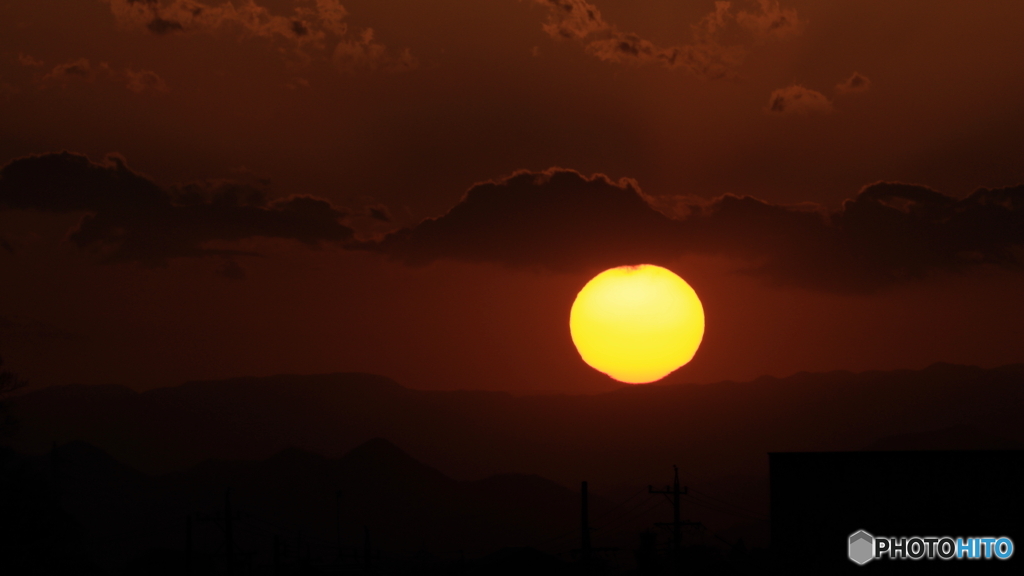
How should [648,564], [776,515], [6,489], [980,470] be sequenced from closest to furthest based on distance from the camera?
[6,489]
[980,470]
[776,515]
[648,564]

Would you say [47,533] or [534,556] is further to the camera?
[534,556]

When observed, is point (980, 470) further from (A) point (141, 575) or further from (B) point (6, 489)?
(A) point (141, 575)

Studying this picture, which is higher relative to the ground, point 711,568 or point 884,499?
point 884,499

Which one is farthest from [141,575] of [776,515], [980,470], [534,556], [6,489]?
[980,470]

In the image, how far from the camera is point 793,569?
47.1 meters

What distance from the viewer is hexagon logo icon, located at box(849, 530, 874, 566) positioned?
4544 cm

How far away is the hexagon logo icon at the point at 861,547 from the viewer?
4544 cm

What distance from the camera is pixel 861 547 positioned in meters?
45.7

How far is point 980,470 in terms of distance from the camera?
44594mm

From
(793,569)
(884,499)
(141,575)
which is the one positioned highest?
(884,499)

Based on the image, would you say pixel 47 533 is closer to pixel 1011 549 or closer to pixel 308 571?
pixel 308 571

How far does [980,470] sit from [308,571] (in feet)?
172

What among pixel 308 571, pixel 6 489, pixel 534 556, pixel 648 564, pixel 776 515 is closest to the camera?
pixel 6 489

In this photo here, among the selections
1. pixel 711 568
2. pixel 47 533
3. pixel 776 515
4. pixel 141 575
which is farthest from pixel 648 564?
pixel 141 575
